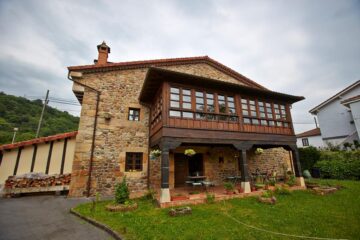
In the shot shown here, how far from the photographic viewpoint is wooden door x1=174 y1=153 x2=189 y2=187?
995 cm

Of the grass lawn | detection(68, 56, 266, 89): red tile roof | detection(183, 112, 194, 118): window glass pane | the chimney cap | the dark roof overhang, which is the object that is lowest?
the grass lawn

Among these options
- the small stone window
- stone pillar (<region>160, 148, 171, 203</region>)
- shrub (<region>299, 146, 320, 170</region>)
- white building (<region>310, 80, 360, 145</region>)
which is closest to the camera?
stone pillar (<region>160, 148, 171, 203</region>)

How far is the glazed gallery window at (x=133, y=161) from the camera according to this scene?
356 inches

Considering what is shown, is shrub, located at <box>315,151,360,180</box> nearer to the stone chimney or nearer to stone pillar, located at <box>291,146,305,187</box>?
stone pillar, located at <box>291,146,305,187</box>

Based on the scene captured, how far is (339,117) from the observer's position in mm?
19062

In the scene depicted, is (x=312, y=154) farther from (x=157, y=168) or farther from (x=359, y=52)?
(x=157, y=168)

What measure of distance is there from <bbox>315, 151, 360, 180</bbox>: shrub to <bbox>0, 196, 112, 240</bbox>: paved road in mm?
15726

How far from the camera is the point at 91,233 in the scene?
4090mm

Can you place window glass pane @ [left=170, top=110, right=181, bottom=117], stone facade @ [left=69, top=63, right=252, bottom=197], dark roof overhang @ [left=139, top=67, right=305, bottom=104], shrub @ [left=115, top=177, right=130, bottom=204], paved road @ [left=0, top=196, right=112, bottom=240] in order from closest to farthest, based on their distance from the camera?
paved road @ [left=0, top=196, right=112, bottom=240]
shrub @ [left=115, top=177, right=130, bottom=204]
window glass pane @ [left=170, top=110, right=181, bottom=117]
dark roof overhang @ [left=139, top=67, right=305, bottom=104]
stone facade @ [left=69, top=63, right=252, bottom=197]

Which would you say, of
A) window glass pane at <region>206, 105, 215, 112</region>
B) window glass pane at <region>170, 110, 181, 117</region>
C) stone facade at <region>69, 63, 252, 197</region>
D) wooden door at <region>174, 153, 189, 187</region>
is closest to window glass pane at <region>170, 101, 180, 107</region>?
window glass pane at <region>170, 110, 181, 117</region>

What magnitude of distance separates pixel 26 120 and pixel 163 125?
30335 millimetres

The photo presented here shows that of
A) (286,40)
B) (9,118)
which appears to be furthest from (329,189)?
(9,118)

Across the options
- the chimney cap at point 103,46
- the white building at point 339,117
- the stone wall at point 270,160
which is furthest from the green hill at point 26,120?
the white building at point 339,117

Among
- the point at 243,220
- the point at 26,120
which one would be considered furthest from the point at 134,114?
the point at 26,120
